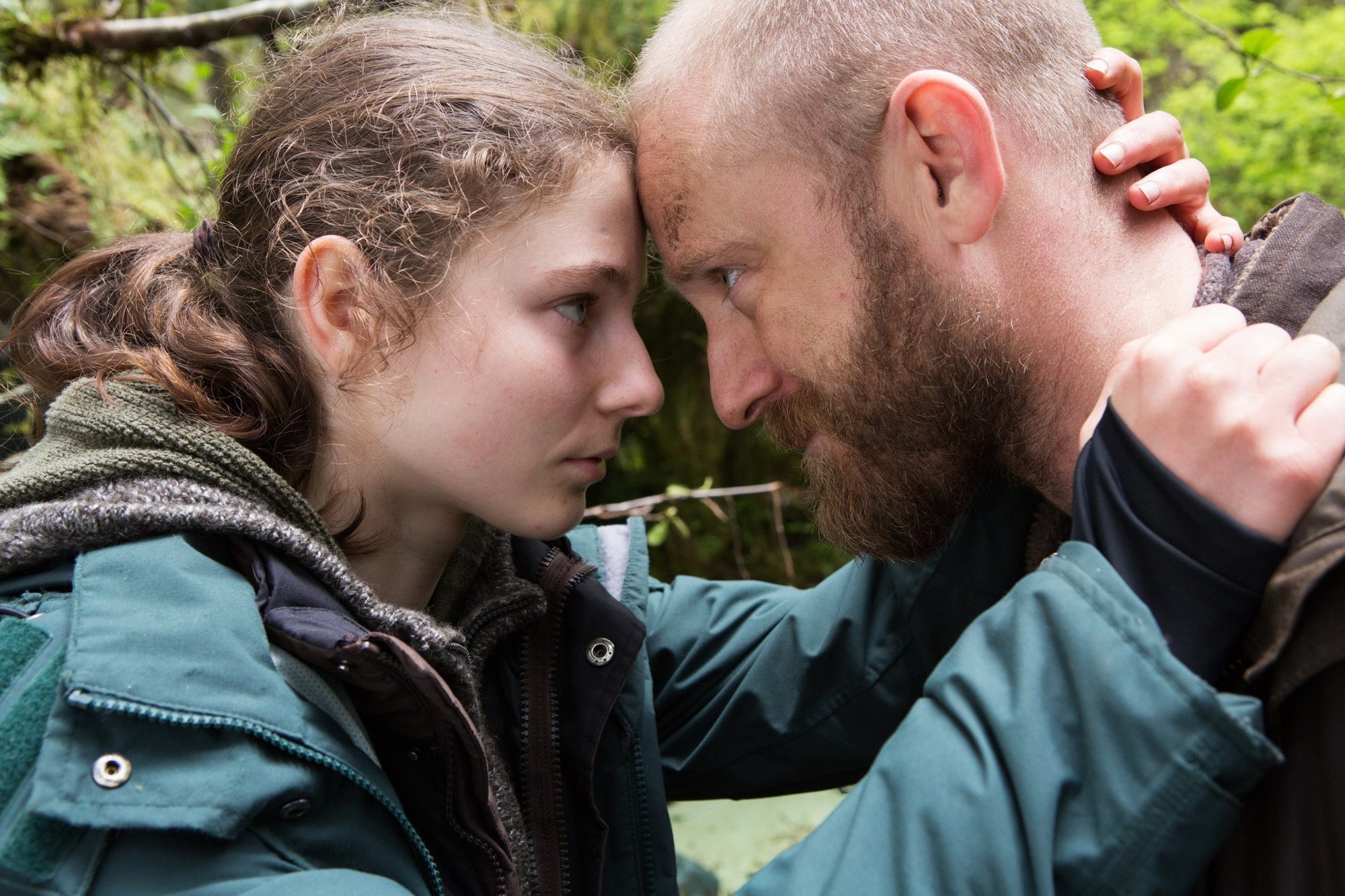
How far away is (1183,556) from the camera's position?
118cm

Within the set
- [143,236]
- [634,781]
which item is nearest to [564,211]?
[143,236]

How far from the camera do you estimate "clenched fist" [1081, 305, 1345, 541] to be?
115 cm

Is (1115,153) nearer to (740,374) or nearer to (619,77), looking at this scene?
(740,374)

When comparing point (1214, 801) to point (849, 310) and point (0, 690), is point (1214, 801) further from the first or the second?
point (0, 690)

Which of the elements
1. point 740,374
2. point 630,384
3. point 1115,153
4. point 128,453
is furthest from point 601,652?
point 1115,153

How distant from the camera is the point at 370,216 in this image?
71.4 inches

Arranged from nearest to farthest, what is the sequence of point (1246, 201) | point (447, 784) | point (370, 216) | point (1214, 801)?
point (1214, 801) < point (447, 784) < point (370, 216) < point (1246, 201)

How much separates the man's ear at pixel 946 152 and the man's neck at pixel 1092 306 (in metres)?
0.16

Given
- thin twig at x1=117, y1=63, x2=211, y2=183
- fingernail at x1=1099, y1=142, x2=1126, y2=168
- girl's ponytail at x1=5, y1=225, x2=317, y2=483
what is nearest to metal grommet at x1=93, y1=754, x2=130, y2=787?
girl's ponytail at x1=5, y1=225, x2=317, y2=483

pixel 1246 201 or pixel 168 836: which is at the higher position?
pixel 168 836

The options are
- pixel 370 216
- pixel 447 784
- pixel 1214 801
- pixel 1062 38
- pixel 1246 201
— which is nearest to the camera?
pixel 1214 801

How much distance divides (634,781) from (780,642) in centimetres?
44

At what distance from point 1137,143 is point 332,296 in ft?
4.92

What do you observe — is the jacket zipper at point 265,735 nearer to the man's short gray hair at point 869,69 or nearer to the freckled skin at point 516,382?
the freckled skin at point 516,382
